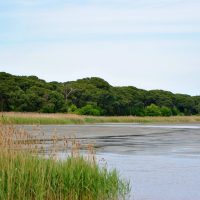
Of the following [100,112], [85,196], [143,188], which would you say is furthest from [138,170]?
[100,112]

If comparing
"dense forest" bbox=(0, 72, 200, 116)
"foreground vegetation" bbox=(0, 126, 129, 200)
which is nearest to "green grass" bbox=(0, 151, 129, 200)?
"foreground vegetation" bbox=(0, 126, 129, 200)

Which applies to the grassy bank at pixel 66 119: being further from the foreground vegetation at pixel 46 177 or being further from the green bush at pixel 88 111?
the foreground vegetation at pixel 46 177

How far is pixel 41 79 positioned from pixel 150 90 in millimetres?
33527

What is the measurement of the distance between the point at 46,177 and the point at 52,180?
111 millimetres

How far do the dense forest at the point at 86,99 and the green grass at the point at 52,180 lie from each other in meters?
61.4

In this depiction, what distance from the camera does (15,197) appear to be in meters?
8.91

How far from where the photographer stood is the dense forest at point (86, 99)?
238ft

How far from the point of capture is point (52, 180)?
30.5 ft

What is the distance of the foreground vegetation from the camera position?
8.96 meters

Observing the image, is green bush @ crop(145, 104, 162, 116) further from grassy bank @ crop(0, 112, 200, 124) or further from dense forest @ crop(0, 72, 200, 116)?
grassy bank @ crop(0, 112, 200, 124)

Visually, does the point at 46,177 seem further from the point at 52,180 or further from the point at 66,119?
the point at 66,119

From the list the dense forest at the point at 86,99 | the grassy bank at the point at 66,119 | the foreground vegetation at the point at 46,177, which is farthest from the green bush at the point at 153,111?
the foreground vegetation at the point at 46,177

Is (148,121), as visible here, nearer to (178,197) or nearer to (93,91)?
(93,91)

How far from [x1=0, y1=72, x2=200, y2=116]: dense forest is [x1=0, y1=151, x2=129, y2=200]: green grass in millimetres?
61371
